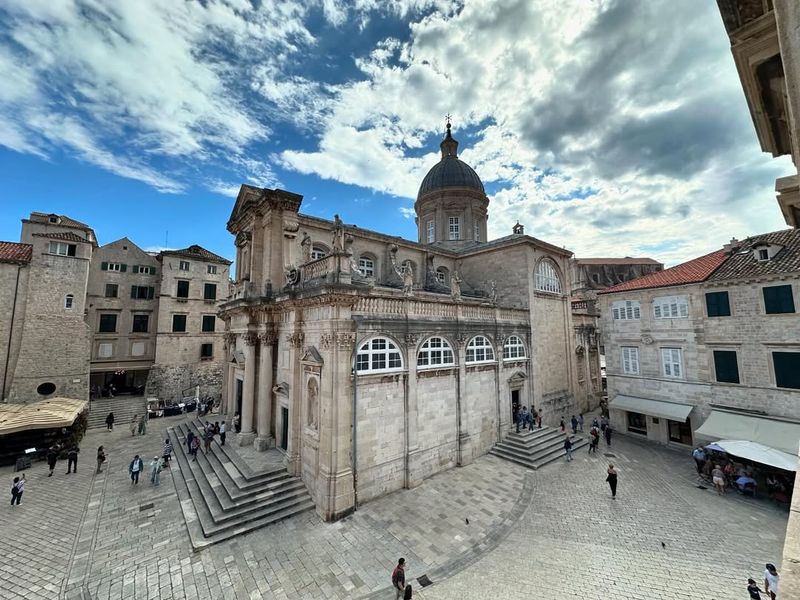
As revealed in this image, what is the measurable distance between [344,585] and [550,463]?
43.7ft

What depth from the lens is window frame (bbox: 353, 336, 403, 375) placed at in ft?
48.9

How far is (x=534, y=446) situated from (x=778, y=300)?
15.0m

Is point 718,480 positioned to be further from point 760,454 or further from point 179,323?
point 179,323

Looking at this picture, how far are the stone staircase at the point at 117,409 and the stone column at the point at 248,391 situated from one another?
47.1 feet

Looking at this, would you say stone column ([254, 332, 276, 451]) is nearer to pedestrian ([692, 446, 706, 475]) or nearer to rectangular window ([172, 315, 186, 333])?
rectangular window ([172, 315, 186, 333])

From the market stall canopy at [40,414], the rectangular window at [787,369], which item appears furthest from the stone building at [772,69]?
the market stall canopy at [40,414]

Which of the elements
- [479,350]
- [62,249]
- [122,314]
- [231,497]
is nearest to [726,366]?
[479,350]

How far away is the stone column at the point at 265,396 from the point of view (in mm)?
18094

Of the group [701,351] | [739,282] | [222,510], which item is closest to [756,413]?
[701,351]

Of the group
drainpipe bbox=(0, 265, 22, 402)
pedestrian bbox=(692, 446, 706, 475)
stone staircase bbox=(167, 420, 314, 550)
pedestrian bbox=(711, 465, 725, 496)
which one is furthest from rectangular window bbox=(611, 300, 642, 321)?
drainpipe bbox=(0, 265, 22, 402)

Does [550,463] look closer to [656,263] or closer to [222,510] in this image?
[222,510]

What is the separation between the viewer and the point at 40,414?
19.6 metres

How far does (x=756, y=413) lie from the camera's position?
1798cm

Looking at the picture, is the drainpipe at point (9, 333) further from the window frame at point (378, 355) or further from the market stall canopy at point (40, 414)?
the window frame at point (378, 355)
